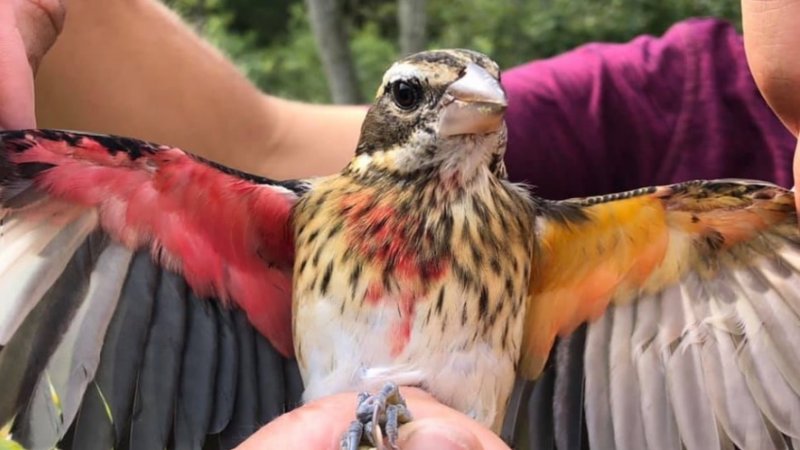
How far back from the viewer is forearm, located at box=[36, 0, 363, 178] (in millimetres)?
1990

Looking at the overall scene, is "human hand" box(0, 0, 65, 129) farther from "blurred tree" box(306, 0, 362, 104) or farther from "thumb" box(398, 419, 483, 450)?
"blurred tree" box(306, 0, 362, 104)

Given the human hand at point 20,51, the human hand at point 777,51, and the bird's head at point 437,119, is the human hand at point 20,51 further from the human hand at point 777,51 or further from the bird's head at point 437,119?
the human hand at point 777,51

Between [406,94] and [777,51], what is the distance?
56 cm

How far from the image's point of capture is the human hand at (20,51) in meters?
1.29

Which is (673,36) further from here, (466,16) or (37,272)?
(466,16)

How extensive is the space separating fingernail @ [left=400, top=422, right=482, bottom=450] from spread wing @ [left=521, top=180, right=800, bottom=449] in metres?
0.50

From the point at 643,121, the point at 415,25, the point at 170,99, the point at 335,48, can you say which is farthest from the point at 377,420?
the point at 335,48

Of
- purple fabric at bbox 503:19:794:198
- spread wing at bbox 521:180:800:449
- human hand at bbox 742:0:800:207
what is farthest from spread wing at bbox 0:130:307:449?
purple fabric at bbox 503:19:794:198

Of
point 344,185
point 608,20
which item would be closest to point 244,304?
point 344,185

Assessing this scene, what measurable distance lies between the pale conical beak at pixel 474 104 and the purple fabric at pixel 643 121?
1.17 m

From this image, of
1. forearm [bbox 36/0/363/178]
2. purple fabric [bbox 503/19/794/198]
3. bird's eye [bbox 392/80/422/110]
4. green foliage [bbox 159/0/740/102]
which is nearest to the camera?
bird's eye [bbox 392/80/422/110]

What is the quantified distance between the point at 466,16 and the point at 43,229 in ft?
22.7

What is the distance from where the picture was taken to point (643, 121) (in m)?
2.50

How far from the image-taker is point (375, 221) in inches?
58.1
